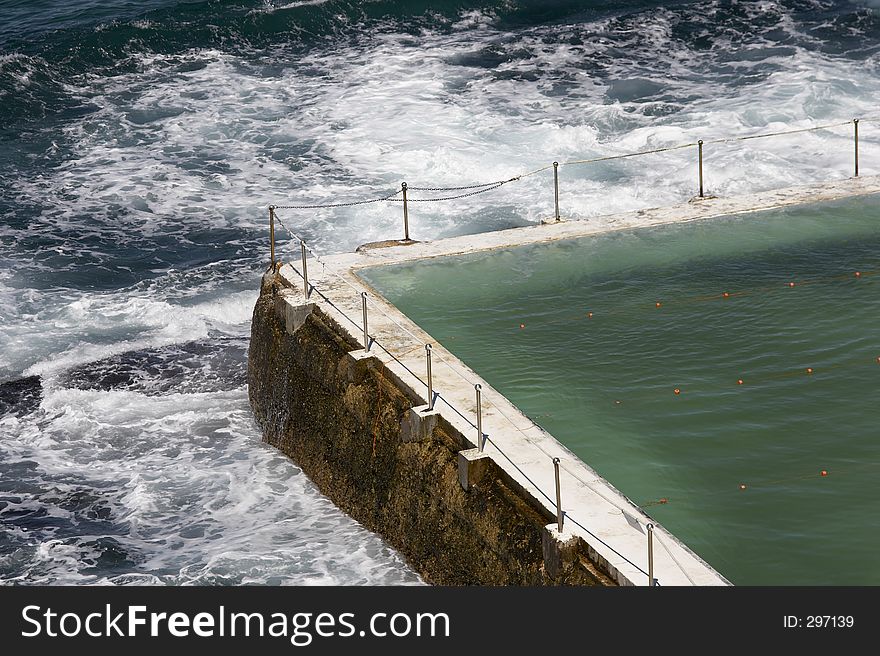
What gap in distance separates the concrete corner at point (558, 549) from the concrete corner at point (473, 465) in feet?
3.63

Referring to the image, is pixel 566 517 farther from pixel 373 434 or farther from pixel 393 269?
pixel 393 269

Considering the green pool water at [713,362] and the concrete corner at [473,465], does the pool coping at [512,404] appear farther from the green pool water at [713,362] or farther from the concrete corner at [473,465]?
the green pool water at [713,362]

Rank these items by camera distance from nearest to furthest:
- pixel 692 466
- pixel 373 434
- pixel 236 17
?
pixel 692 466
pixel 373 434
pixel 236 17

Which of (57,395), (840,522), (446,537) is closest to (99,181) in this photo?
(57,395)

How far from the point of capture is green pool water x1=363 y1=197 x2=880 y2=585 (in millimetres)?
9203

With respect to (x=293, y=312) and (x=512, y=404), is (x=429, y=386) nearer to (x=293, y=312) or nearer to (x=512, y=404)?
(x=512, y=404)

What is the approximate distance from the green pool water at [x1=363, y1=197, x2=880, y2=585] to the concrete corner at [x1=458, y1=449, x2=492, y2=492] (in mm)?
836

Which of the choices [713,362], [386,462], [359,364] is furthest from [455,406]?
[713,362]

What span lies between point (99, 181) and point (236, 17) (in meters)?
10.4

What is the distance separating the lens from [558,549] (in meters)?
8.67

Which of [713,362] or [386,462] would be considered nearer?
[386,462]

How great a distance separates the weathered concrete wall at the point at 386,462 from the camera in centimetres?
935

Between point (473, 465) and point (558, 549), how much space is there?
1339 millimetres

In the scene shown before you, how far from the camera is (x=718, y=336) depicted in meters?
12.3
